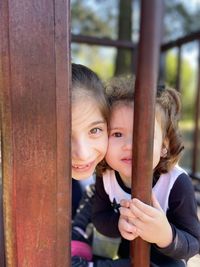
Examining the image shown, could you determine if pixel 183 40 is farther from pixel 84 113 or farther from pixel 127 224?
pixel 127 224

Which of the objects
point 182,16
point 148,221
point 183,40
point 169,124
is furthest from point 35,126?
point 182,16

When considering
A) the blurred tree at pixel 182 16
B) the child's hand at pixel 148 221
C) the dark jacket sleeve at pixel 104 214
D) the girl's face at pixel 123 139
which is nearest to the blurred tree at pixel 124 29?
the blurred tree at pixel 182 16

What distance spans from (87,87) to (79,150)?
15cm

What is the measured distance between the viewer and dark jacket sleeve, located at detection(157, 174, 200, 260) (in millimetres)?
909

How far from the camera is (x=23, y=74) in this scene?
2.03ft

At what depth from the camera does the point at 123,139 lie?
903 millimetres

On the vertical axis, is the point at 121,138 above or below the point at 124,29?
below

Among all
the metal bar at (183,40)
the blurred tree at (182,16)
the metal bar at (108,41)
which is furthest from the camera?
the blurred tree at (182,16)

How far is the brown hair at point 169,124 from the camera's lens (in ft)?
3.14

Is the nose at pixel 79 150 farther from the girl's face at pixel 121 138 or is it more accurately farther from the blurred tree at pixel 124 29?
the blurred tree at pixel 124 29

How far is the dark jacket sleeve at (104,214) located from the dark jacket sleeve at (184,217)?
0.18 meters

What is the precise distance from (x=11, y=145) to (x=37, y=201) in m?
0.11

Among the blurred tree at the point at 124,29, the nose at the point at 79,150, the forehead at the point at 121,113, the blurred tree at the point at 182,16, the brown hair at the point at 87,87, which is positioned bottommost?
the nose at the point at 79,150

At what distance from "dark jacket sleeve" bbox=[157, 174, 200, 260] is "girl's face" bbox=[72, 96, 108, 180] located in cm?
25
